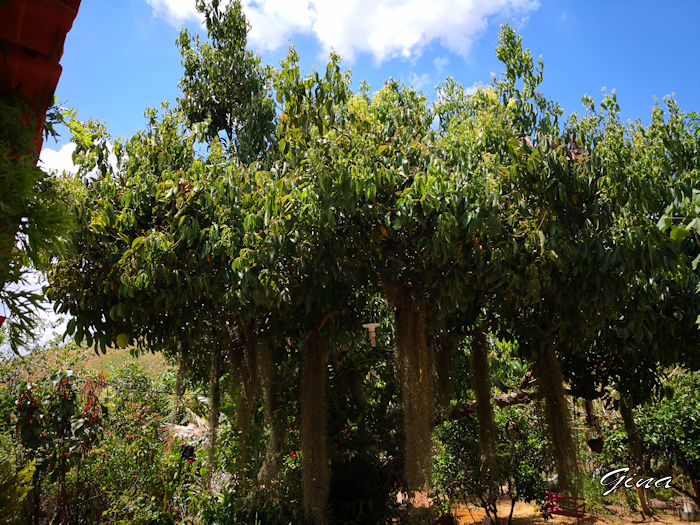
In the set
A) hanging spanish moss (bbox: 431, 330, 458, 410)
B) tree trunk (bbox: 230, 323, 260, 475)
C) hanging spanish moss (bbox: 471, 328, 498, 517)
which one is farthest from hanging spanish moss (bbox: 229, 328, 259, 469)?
hanging spanish moss (bbox: 471, 328, 498, 517)

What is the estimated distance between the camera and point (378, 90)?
4.37 meters

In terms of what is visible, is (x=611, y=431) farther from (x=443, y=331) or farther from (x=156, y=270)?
(x=156, y=270)

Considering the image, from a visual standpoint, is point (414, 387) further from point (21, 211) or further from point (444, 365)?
point (21, 211)

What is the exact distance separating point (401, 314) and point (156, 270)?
1821 mm

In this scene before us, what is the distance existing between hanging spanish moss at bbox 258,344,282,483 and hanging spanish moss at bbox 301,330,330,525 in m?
0.26

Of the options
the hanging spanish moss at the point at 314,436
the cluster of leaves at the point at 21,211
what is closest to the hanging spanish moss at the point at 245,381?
the hanging spanish moss at the point at 314,436

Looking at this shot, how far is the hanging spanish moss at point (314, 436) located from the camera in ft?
14.5

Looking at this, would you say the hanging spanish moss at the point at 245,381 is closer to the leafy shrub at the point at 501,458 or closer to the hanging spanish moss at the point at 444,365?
the hanging spanish moss at the point at 444,365

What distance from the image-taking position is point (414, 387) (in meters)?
4.00

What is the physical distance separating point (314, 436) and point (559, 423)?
2.00 meters

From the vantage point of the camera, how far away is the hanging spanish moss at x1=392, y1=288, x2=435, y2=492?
3904mm

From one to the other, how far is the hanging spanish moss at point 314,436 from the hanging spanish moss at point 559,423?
1.86 metres

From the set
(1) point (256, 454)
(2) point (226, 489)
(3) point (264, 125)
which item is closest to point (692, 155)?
(3) point (264, 125)

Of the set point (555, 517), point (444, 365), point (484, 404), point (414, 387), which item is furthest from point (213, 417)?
point (555, 517)
